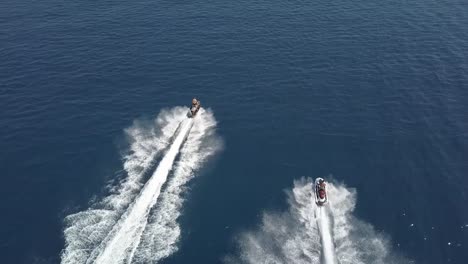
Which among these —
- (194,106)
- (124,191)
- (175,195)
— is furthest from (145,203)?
(194,106)

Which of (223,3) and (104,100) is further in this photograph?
(223,3)

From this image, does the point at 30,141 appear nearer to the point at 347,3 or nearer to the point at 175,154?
the point at 175,154

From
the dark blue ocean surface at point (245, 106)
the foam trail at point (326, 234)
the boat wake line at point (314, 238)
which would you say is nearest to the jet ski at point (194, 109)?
the dark blue ocean surface at point (245, 106)

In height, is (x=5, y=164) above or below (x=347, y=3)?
below

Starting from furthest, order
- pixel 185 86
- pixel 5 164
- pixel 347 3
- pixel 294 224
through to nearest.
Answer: pixel 347 3, pixel 185 86, pixel 5 164, pixel 294 224

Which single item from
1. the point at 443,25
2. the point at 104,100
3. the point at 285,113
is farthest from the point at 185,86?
the point at 443,25

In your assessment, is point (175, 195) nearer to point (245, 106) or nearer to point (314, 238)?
point (314, 238)

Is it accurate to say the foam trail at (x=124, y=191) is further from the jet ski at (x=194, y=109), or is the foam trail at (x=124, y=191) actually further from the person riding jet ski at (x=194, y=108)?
the person riding jet ski at (x=194, y=108)
